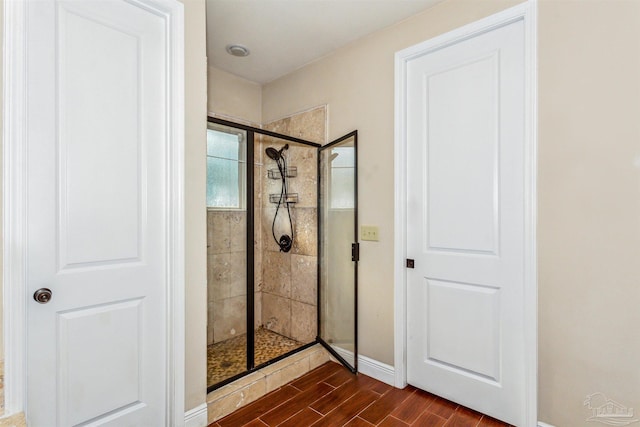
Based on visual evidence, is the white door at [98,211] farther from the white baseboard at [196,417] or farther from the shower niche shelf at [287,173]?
the shower niche shelf at [287,173]

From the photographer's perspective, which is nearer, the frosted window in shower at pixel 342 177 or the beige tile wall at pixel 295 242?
the frosted window in shower at pixel 342 177

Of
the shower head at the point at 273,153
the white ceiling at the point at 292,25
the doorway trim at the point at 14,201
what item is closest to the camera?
the doorway trim at the point at 14,201

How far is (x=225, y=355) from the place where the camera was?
91.4 inches

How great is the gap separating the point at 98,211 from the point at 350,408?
183cm

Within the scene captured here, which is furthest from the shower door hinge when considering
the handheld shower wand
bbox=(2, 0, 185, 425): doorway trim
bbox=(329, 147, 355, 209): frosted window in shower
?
bbox=(2, 0, 185, 425): doorway trim

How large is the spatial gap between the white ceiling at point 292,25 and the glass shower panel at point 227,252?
0.80m

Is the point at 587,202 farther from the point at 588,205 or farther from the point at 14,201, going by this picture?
the point at 14,201

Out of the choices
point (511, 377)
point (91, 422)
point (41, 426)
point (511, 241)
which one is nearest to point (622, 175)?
point (511, 241)

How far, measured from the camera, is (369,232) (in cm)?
251

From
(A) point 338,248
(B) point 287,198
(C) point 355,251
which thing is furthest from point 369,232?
(B) point 287,198

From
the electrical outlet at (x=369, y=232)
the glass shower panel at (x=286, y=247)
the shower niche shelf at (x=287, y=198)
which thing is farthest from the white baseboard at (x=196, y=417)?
the shower niche shelf at (x=287, y=198)

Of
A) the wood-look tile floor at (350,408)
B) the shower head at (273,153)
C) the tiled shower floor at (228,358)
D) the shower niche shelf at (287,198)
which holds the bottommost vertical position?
the wood-look tile floor at (350,408)

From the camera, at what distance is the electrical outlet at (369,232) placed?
2467 mm

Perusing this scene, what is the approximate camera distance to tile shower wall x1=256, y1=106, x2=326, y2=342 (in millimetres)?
2896
